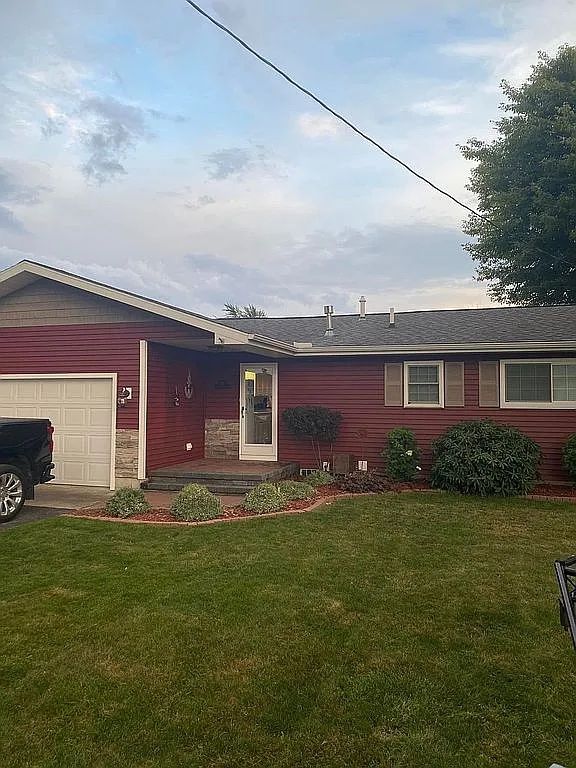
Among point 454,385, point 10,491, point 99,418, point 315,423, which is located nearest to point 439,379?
point 454,385

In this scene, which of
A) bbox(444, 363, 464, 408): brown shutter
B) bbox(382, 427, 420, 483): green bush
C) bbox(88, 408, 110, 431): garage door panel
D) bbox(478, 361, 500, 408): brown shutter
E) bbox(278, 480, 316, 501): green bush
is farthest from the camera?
bbox(444, 363, 464, 408): brown shutter

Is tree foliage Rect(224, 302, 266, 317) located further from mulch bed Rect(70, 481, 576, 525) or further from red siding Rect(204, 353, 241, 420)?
mulch bed Rect(70, 481, 576, 525)

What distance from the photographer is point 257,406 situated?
11008mm

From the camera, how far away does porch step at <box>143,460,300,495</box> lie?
344 inches

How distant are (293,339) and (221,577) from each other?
733cm

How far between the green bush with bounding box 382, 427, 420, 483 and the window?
1893mm

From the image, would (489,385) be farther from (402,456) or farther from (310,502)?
(310,502)

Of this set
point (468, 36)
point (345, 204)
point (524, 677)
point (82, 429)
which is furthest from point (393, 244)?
point (524, 677)

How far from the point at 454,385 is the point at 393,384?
114 centimetres

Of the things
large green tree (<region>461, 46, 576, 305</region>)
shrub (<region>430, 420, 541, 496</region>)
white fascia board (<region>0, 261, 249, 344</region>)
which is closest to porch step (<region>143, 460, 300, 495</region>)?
white fascia board (<region>0, 261, 249, 344</region>)

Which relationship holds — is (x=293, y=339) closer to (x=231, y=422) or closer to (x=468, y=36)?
(x=231, y=422)

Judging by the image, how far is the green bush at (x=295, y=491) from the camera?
26.0ft

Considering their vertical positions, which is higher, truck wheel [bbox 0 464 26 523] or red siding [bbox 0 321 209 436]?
red siding [bbox 0 321 209 436]

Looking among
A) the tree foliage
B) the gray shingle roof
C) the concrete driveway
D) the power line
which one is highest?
the tree foliage
